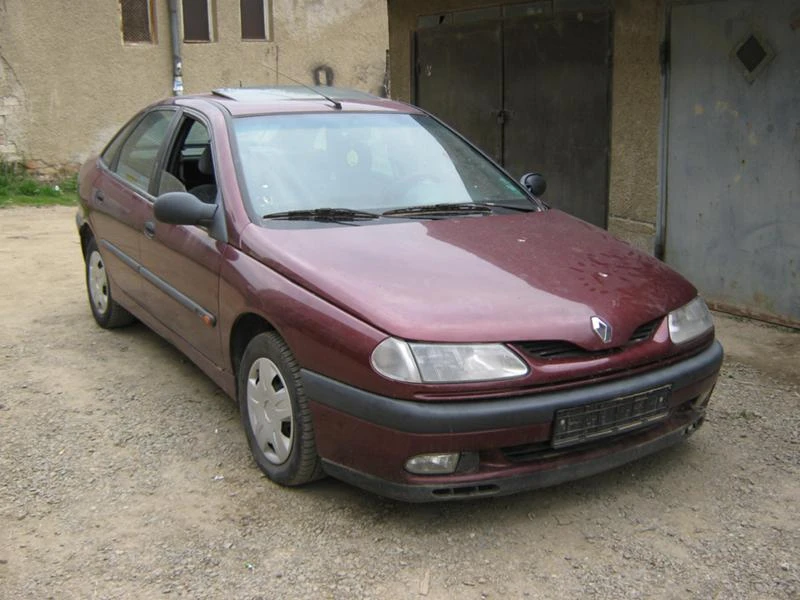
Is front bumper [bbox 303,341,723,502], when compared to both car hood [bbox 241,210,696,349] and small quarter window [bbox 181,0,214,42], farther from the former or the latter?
small quarter window [bbox 181,0,214,42]

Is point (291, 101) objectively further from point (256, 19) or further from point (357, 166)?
point (256, 19)

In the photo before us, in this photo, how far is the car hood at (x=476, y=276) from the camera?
322 cm

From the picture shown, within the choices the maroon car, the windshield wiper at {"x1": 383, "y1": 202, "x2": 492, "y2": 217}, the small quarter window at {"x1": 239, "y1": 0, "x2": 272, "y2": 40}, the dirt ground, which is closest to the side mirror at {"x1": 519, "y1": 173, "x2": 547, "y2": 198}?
the maroon car

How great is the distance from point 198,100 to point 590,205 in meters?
3.51

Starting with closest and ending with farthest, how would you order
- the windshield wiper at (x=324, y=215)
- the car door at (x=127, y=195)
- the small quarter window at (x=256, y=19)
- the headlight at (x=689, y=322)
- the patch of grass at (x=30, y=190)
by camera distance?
1. the headlight at (x=689, y=322)
2. the windshield wiper at (x=324, y=215)
3. the car door at (x=127, y=195)
4. the patch of grass at (x=30, y=190)
5. the small quarter window at (x=256, y=19)

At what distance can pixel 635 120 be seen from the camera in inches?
267

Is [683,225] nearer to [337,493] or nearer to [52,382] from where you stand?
[337,493]

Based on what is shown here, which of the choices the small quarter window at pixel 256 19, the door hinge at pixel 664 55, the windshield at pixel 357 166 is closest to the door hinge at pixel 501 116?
the door hinge at pixel 664 55

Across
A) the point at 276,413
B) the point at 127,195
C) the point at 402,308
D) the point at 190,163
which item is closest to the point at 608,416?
the point at 402,308

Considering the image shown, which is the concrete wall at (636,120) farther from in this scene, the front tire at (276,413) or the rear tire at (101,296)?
the front tire at (276,413)

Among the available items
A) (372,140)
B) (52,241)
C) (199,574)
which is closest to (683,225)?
(372,140)

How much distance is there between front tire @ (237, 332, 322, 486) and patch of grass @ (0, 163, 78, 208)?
9.49 meters

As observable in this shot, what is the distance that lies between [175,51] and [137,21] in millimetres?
686

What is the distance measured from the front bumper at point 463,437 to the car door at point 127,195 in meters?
2.19
